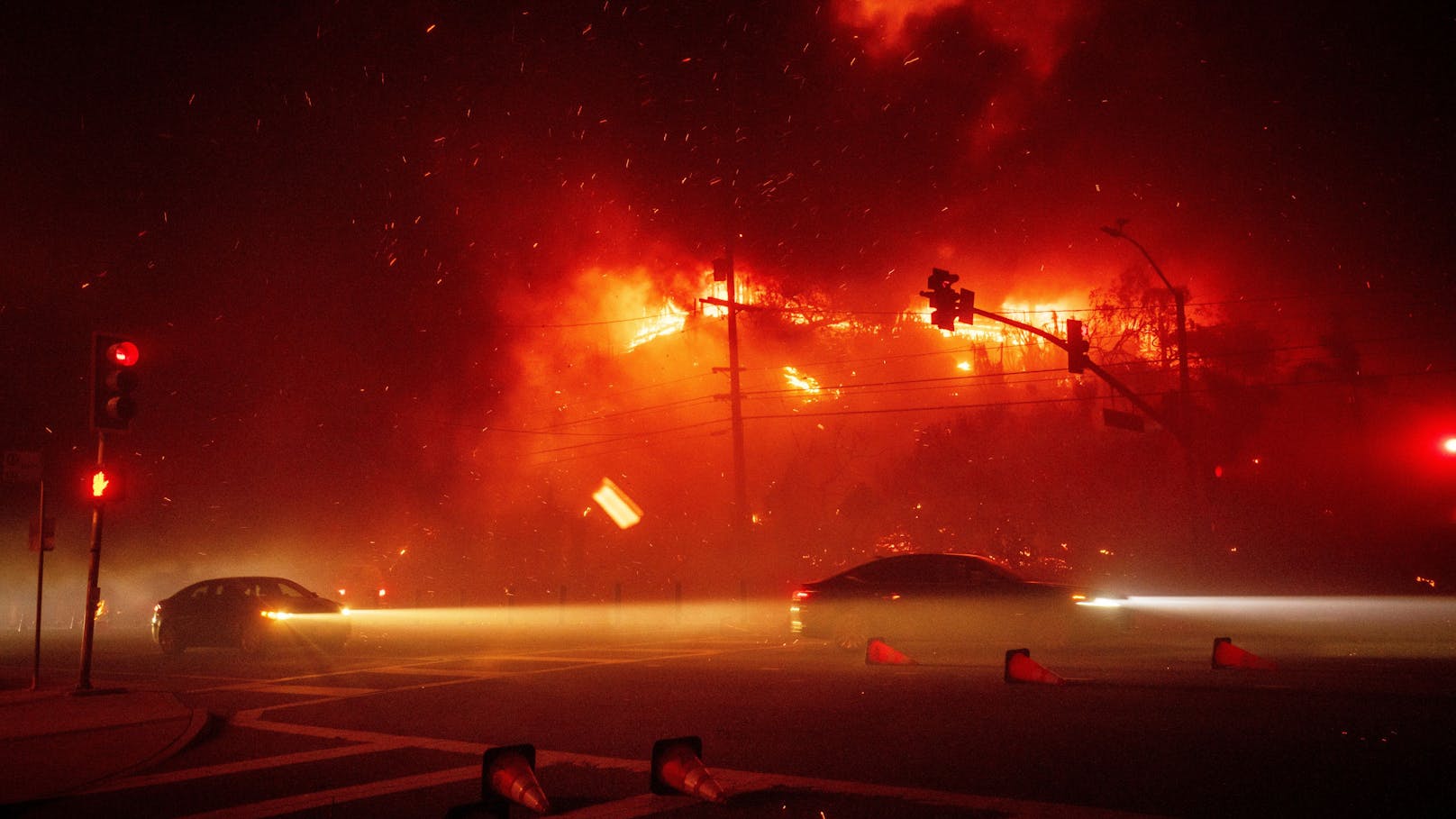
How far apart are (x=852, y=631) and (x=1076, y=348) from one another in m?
7.81

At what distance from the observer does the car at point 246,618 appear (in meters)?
19.5

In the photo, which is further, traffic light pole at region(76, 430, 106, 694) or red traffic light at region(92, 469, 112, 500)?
red traffic light at region(92, 469, 112, 500)

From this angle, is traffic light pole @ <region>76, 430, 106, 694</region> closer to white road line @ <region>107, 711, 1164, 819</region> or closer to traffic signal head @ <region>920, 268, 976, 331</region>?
white road line @ <region>107, 711, 1164, 819</region>

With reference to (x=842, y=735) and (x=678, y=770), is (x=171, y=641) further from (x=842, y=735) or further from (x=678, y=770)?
(x=678, y=770)

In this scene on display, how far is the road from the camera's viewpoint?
6711 millimetres

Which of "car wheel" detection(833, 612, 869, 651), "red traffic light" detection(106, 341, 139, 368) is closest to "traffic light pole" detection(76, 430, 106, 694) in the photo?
"red traffic light" detection(106, 341, 139, 368)

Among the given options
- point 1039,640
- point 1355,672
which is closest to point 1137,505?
point 1039,640

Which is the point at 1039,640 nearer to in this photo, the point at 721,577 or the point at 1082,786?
the point at 1082,786

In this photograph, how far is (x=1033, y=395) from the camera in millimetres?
39219

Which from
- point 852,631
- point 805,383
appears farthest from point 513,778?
point 805,383

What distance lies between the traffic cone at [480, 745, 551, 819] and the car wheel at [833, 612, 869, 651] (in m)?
11.2

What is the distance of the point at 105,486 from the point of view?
1328 centimetres

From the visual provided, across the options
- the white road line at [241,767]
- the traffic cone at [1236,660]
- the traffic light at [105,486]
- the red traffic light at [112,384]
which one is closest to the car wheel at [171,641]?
the traffic light at [105,486]

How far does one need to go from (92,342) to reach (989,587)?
40.1 ft
